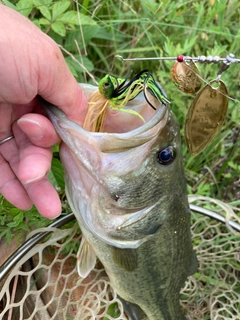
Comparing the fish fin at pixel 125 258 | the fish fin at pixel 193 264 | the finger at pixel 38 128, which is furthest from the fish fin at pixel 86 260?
the finger at pixel 38 128

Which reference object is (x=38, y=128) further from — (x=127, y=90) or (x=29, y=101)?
(x=127, y=90)

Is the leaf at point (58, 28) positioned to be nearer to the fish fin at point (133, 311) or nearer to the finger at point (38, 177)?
the finger at point (38, 177)

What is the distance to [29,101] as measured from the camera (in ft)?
4.99

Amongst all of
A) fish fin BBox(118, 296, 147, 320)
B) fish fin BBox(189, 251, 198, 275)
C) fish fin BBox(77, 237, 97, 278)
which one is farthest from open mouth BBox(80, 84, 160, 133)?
fish fin BBox(118, 296, 147, 320)

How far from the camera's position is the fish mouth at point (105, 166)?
146 centimetres

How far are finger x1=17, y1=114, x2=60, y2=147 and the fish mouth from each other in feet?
0.11

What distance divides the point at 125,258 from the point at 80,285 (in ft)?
1.95

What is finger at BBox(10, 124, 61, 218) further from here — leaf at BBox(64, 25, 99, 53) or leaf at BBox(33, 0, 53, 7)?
leaf at BBox(64, 25, 99, 53)

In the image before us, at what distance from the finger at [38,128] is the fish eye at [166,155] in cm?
40

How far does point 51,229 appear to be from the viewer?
6.75 feet

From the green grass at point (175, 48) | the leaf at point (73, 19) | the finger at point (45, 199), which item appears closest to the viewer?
the finger at point (45, 199)

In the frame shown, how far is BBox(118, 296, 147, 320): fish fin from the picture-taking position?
86.7 inches

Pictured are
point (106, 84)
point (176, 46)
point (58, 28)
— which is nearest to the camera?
point (106, 84)

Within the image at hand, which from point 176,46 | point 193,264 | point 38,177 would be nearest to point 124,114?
point 38,177
